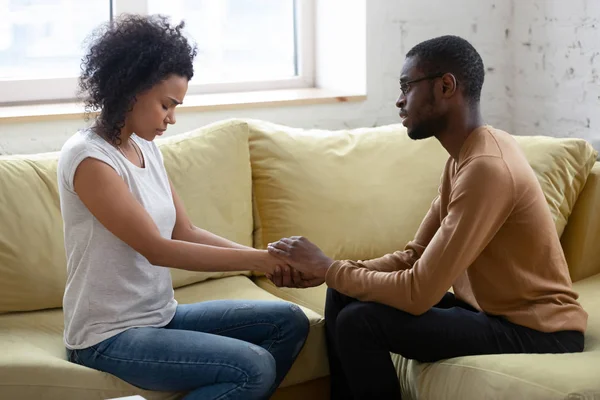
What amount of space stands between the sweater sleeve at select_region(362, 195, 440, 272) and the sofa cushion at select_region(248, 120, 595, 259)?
471mm

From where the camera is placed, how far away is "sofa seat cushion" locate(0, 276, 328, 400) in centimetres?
203

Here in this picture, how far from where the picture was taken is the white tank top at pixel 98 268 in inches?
80.3

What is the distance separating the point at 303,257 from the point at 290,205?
0.54 m

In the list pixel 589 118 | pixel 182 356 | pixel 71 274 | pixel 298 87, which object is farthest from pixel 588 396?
pixel 298 87

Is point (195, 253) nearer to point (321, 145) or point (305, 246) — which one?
point (305, 246)

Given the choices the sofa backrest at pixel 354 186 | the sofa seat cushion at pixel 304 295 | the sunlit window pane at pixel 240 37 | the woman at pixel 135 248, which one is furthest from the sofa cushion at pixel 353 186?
the sunlit window pane at pixel 240 37

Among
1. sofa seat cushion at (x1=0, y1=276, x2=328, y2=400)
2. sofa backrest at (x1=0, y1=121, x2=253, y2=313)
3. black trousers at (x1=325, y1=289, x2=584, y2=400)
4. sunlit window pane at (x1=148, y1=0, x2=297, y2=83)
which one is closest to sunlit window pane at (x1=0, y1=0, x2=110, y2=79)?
sunlit window pane at (x1=148, y1=0, x2=297, y2=83)

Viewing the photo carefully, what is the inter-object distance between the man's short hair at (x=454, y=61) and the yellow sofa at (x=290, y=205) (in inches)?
27.4

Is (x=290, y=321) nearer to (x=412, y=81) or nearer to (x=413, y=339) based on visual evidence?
(x=413, y=339)

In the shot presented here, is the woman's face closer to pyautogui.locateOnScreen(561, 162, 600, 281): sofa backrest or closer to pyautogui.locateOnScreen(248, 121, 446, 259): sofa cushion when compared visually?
pyautogui.locateOnScreen(248, 121, 446, 259): sofa cushion

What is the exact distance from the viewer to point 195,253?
2129mm

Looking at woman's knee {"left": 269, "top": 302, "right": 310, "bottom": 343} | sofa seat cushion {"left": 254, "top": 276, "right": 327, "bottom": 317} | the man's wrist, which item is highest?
the man's wrist

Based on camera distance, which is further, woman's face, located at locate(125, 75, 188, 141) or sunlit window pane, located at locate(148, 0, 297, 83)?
sunlit window pane, located at locate(148, 0, 297, 83)

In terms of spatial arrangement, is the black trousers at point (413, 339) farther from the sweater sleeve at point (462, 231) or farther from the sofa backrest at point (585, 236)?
the sofa backrest at point (585, 236)
